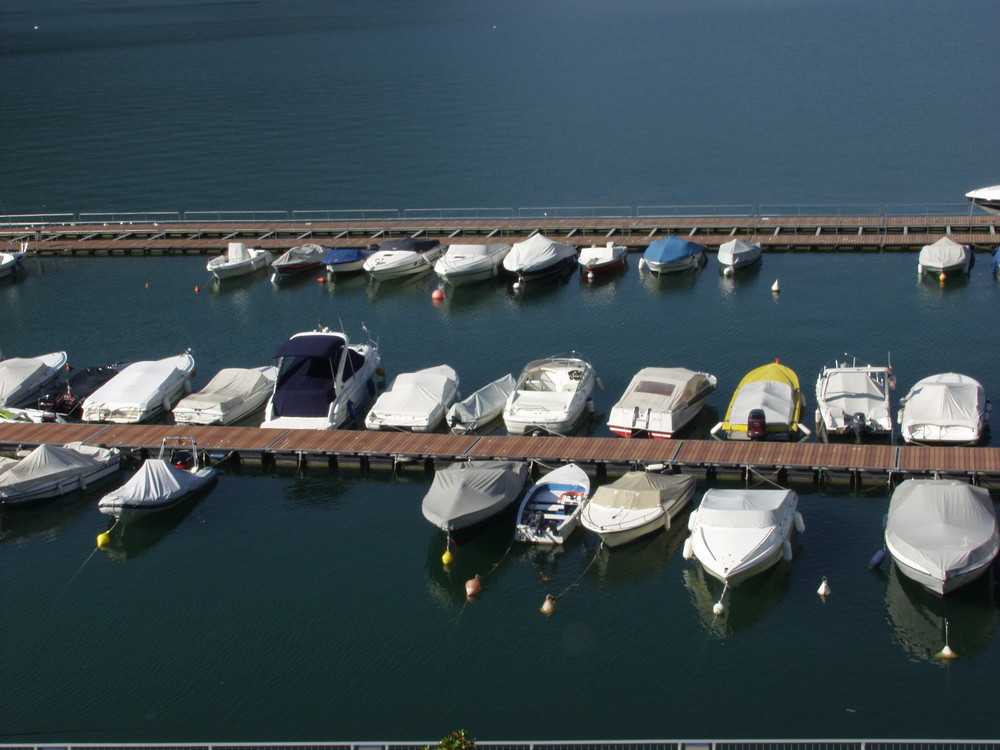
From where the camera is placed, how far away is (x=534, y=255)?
58906mm

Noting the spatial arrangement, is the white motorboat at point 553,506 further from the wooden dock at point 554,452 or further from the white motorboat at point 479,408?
the white motorboat at point 479,408

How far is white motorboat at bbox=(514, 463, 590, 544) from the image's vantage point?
33469mm

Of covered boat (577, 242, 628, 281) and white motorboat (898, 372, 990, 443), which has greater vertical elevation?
covered boat (577, 242, 628, 281)

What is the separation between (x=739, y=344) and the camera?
4934 centimetres

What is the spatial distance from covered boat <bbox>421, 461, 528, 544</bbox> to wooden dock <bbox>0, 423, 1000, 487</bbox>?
3137 millimetres

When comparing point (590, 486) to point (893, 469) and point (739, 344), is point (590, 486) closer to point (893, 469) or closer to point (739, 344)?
point (893, 469)

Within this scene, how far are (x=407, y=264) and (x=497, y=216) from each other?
18016 millimetres

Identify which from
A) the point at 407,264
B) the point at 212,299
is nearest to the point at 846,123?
the point at 407,264

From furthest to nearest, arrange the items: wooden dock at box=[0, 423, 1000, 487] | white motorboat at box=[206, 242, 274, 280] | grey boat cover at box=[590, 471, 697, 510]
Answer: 1. white motorboat at box=[206, 242, 274, 280]
2. wooden dock at box=[0, 423, 1000, 487]
3. grey boat cover at box=[590, 471, 697, 510]

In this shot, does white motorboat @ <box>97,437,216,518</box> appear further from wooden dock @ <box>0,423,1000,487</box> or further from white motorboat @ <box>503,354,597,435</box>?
white motorboat @ <box>503,354,597,435</box>

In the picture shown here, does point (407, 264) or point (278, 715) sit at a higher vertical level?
point (407, 264)

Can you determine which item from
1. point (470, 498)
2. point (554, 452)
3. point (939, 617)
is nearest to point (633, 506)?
point (470, 498)

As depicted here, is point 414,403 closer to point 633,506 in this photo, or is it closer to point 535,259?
point 633,506

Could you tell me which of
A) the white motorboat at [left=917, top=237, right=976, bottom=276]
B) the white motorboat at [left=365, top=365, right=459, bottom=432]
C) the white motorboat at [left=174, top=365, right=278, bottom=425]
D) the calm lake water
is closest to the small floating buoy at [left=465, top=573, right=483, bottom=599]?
the calm lake water
